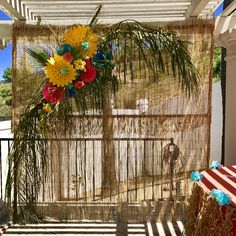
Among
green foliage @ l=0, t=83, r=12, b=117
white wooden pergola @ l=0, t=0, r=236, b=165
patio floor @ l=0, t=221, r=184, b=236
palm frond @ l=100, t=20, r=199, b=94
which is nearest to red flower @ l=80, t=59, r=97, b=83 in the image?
palm frond @ l=100, t=20, r=199, b=94

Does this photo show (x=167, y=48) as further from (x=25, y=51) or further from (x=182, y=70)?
(x=25, y=51)

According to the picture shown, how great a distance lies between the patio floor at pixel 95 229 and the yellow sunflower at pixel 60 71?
1.78m

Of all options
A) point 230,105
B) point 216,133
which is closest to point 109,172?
point 230,105

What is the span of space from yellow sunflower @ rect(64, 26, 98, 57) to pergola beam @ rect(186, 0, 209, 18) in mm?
1333

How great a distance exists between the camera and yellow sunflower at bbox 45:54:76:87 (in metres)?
2.16

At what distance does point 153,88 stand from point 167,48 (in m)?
1.07

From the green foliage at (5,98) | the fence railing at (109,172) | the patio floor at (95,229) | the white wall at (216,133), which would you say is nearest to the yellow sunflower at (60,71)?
the fence railing at (109,172)

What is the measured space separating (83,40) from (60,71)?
0.94 feet

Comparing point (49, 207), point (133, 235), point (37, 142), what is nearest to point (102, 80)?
point (37, 142)

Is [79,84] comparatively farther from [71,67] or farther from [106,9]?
[106,9]

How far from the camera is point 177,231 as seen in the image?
3254 millimetres

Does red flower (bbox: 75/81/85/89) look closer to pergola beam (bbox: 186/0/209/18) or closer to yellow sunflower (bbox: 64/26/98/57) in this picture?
yellow sunflower (bbox: 64/26/98/57)

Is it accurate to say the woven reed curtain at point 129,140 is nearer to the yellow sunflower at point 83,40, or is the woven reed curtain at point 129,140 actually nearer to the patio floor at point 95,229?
the patio floor at point 95,229

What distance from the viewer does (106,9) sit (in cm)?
386
